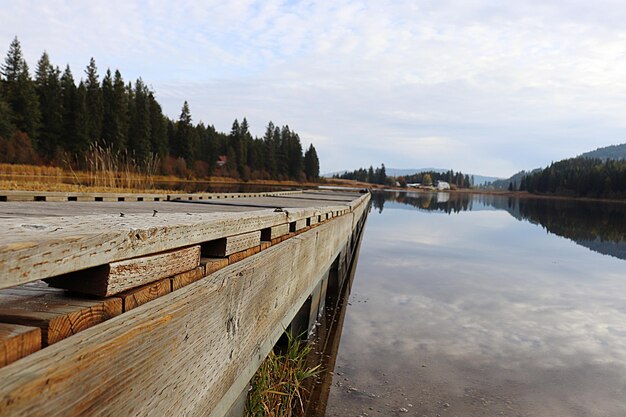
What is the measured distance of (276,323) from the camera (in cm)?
365

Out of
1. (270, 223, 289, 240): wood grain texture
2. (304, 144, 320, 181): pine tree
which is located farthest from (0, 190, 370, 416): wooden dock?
(304, 144, 320, 181): pine tree

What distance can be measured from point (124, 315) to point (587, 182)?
142775 millimetres

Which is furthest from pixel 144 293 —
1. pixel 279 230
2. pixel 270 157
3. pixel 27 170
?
pixel 270 157

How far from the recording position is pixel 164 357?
67.1 inches

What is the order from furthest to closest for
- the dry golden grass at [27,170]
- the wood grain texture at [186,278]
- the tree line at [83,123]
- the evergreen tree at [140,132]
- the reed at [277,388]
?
the evergreen tree at [140,132] → the tree line at [83,123] → the dry golden grass at [27,170] → the reed at [277,388] → the wood grain texture at [186,278]

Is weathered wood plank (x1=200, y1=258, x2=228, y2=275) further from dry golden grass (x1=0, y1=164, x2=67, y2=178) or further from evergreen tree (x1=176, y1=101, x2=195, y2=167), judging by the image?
evergreen tree (x1=176, y1=101, x2=195, y2=167)

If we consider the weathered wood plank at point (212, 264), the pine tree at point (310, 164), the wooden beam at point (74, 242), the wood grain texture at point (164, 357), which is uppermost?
the pine tree at point (310, 164)

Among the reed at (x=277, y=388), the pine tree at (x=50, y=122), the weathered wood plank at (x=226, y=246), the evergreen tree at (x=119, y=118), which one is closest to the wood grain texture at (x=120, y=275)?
the weathered wood plank at (x=226, y=246)

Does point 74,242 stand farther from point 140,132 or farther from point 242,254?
point 140,132

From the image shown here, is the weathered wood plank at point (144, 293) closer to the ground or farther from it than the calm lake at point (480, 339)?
farther from it

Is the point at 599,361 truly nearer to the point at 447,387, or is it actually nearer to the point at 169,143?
the point at 447,387

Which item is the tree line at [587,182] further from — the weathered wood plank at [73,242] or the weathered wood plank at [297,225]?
the weathered wood plank at [73,242]

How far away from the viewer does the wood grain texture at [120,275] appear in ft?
4.88

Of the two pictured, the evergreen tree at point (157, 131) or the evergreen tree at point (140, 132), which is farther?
the evergreen tree at point (157, 131)
